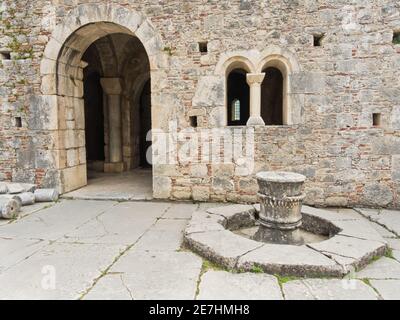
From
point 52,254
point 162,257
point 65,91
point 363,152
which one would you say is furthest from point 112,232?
point 363,152

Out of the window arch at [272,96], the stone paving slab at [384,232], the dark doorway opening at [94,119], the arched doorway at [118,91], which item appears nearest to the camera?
the stone paving slab at [384,232]

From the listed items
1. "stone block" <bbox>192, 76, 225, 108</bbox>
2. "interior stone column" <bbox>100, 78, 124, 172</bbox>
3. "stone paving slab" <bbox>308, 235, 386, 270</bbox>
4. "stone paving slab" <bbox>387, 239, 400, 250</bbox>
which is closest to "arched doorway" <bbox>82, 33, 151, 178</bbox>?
"interior stone column" <bbox>100, 78, 124, 172</bbox>

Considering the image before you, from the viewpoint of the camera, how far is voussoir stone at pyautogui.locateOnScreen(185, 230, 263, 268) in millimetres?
2611

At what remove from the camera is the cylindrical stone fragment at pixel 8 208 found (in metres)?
4.00

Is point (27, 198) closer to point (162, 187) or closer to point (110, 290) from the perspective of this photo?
point (162, 187)

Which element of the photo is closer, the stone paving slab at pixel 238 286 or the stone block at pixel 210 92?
the stone paving slab at pixel 238 286

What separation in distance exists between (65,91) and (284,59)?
381cm

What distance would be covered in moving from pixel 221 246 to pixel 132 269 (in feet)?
2.67

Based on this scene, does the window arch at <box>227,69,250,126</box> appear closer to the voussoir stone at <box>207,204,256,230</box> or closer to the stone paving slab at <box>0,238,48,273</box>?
the voussoir stone at <box>207,204,256,230</box>

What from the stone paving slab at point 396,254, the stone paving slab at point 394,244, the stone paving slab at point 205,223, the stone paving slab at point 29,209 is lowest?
the stone paving slab at point 394,244

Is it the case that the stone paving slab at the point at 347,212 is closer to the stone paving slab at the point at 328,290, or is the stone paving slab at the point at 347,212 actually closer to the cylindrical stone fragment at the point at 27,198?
the stone paving slab at the point at 328,290

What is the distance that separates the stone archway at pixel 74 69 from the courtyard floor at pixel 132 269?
69.7 inches

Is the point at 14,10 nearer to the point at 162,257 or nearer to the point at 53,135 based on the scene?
the point at 53,135

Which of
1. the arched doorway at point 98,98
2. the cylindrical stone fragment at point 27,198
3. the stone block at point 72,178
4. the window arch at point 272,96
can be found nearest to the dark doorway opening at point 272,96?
the window arch at point 272,96
